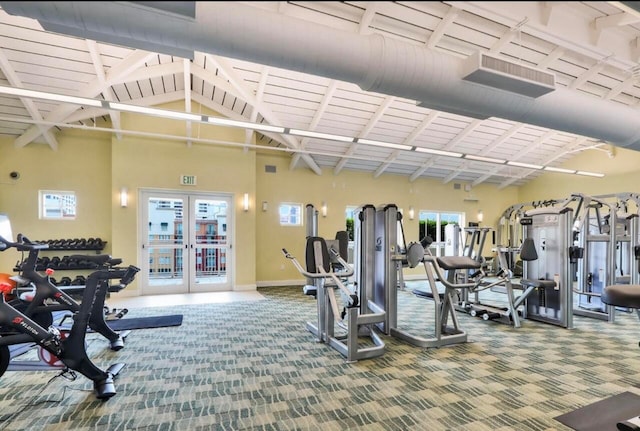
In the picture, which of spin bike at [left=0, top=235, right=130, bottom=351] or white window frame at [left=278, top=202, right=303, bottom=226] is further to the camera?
white window frame at [left=278, top=202, right=303, bottom=226]

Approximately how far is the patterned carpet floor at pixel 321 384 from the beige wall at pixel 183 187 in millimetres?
3705

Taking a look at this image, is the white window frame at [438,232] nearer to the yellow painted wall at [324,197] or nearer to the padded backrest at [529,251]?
the yellow painted wall at [324,197]

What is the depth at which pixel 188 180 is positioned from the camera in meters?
7.78

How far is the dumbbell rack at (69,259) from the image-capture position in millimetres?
6711

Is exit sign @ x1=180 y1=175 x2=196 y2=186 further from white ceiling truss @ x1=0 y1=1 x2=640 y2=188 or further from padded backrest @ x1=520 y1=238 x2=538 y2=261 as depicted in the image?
padded backrest @ x1=520 y1=238 x2=538 y2=261

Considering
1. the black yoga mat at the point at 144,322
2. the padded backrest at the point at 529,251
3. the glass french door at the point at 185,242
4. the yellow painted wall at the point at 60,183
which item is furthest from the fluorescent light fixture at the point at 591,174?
the yellow painted wall at the point at 60,183

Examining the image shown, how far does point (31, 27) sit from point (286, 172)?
5602 millimetres

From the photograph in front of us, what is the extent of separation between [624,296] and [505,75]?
197 centimetres

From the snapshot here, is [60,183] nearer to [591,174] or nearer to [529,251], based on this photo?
[529,251]

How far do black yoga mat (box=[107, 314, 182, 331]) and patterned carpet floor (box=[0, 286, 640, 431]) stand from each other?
0.86 feet

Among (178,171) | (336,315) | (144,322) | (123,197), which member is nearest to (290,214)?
(178,171)

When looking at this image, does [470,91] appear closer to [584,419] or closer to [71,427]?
[584,419]

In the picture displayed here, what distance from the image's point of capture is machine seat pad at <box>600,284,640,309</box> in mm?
2230

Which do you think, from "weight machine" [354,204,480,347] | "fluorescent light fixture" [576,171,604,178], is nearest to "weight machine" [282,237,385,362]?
"weight machine" [354,204,480,347]
